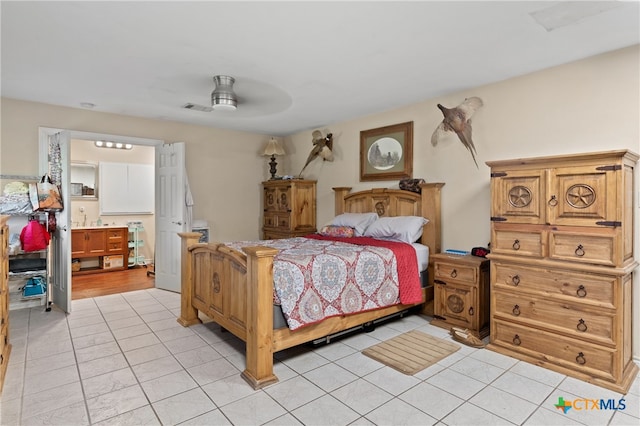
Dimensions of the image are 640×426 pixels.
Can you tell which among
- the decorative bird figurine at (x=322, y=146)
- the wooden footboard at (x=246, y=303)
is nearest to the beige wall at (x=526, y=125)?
the decorative bird figurine at (x=322, y=146)

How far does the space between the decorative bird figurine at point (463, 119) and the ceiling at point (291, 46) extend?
158 millimetres

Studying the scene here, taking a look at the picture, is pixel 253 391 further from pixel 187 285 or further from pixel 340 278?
pixel 187 285

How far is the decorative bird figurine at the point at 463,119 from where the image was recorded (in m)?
3.62

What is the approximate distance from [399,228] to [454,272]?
29.9 inches

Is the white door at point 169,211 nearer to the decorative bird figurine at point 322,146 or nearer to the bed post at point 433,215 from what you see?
the decorative bird figurine at point 322,146

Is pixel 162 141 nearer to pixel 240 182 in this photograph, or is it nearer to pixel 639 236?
pixel 240 182

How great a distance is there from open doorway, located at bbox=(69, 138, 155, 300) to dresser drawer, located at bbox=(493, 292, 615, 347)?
4.99m

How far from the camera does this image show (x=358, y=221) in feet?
14.3

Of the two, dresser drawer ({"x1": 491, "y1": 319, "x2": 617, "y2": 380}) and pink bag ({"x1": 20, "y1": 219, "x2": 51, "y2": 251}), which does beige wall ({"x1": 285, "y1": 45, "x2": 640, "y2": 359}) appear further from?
pink bag ({"x1": 20, "y1": 219, "x2": 51, "y2": 251})

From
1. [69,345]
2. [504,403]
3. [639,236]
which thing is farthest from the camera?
[69,345]

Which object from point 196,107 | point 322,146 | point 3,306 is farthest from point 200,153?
point 3,306

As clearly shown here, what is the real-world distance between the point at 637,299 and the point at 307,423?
2673 millimetres

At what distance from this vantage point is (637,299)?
2.69m

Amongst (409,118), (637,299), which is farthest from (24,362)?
(637,299)
